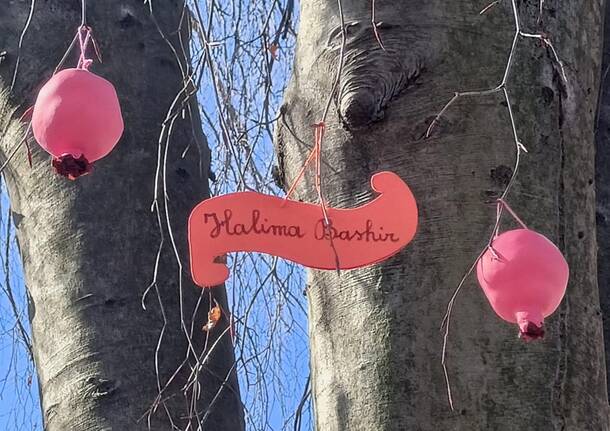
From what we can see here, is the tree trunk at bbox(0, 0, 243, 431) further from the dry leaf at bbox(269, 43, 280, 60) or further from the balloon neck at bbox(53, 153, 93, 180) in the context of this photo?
the balloon neck at bbox(53, 153, 93, 180)

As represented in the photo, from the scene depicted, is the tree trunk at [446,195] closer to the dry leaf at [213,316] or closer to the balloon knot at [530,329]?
the balloon knot at [530,329]

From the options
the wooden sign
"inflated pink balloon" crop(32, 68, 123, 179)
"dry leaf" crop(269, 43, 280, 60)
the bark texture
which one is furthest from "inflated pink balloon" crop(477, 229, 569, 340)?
"dry leaf" crop(269, 43, 280, 60)

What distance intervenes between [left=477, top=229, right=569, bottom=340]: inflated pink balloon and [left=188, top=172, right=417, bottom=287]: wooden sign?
0.17 metres

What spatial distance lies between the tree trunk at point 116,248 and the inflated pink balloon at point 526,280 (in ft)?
2.11

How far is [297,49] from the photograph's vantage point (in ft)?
4.03

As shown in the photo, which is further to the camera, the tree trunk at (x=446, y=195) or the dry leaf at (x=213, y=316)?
the dry leaf at (x=213, y=316)

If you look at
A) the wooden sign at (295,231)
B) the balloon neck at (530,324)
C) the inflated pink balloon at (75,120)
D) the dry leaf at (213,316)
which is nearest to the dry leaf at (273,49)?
the dry leaf at (213,316)

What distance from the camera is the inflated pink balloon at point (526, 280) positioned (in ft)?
2.82

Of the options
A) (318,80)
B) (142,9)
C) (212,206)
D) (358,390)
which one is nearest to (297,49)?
(318,80)

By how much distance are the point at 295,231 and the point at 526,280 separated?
0.26 meters

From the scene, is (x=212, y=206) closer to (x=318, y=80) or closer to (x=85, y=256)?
(x=318, y=80)

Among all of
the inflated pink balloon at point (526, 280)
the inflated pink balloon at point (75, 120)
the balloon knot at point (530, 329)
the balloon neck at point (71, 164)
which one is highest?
the inflated pink balloon at point (75, 120)

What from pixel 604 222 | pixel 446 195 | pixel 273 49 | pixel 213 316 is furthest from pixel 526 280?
pixel 273 49

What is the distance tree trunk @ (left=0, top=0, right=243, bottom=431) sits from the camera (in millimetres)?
1560
